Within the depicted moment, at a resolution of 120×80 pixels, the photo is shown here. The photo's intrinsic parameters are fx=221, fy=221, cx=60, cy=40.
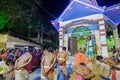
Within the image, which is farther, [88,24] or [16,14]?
[16,14]

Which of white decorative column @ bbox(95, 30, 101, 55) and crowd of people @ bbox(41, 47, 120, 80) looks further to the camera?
white decorative column @ bbox(95, 30, 101, 55)

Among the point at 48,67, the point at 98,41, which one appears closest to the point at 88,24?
the point at 98,41

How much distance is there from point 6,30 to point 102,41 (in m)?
12.9

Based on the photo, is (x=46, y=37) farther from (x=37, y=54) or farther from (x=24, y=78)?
(x=24, y=78)

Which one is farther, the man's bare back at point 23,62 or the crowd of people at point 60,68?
the man's bare back at point 23,62

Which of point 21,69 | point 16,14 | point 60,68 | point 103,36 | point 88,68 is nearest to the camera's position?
point 88,68

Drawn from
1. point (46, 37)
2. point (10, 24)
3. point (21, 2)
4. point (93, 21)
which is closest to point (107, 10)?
point (93, 21)

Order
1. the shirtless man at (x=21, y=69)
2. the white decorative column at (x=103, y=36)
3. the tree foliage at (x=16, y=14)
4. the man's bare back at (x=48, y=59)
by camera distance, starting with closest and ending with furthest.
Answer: the shirtless man at (x=21, y=69) → the man's bare back at (x=48, y=59) → the white decorative column at (x=103, y=36) → the tree foliage at (x=16, y=14)

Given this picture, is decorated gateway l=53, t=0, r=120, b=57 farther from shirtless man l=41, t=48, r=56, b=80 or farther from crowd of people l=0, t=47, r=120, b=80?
shirtless man l=41, t=48, r=56, b=80

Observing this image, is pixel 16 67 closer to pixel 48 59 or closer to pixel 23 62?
pixel 23 62

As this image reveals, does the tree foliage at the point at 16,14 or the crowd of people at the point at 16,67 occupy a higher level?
the tree foliage at the point at 16,14

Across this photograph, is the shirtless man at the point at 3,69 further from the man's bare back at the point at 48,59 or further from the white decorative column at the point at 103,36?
the white decorative column at the point at 103,36

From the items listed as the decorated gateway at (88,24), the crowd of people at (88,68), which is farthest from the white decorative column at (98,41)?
the crowd of people at (88,68)

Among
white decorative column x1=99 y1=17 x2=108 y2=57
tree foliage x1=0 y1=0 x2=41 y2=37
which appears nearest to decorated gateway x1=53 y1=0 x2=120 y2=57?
white decorative column x1=99 y1=17 x2=108 y2=57
